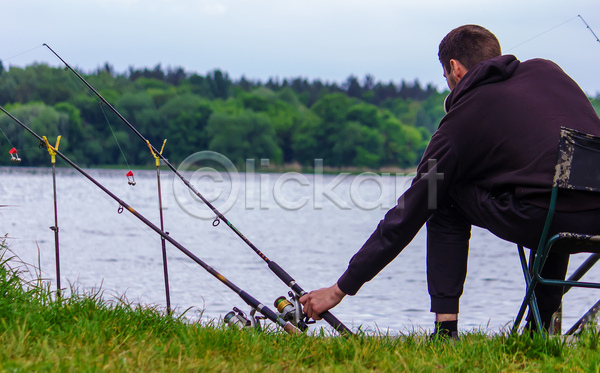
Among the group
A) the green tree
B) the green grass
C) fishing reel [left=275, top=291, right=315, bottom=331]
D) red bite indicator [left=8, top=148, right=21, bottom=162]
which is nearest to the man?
fishing reel [left=275, top=291, right=315, bottom=331]

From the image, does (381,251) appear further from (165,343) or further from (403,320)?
(403,320)

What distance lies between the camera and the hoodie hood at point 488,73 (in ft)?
8.09

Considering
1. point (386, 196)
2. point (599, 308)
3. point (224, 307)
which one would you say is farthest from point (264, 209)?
point (599, 308)

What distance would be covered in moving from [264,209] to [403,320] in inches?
955

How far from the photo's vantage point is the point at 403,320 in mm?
7184

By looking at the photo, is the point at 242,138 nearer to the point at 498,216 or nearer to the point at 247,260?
the point at 247,260

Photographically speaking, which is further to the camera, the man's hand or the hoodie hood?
the man's hand

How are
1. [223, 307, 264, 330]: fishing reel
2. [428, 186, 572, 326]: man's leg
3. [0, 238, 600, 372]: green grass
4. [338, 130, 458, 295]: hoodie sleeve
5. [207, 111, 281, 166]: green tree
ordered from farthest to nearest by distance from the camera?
[207, 111, 281, 166]: green tree, [223, 307, 264, 330]: fishing reel, [338, 130, 458, 295]: hoodie sleeve, [428, 186, 572, 326]: man's leg, [0, 238, 600, 372]: green grass

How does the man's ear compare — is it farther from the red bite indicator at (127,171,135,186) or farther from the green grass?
the red bite indicator at (127,171,135,186)

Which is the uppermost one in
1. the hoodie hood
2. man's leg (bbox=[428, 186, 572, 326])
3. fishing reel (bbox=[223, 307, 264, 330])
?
the hoodie hood

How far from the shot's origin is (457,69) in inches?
107

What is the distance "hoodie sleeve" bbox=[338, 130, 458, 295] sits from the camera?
96.5 inches

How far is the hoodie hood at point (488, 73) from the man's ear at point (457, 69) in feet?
0.56

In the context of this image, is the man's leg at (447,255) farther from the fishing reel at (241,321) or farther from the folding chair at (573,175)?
the fishing reel at (241,321)
